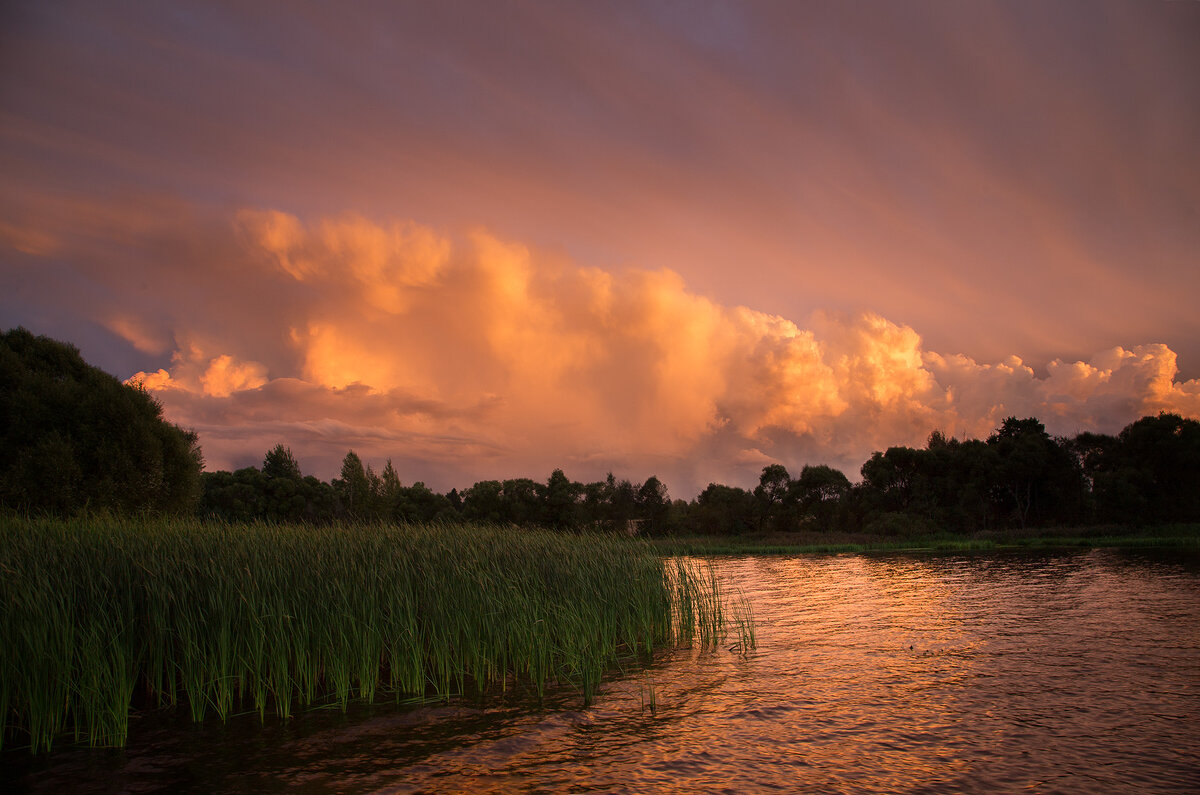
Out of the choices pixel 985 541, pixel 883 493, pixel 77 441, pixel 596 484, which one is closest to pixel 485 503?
pixel 596 484

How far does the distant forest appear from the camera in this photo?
30281 millimetres

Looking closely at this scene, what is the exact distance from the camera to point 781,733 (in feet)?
32.8

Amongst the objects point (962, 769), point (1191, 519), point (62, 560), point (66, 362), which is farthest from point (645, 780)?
point (1191, 519)

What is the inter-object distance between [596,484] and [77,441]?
2632 inches

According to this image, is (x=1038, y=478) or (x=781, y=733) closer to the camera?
(x=781, y=733)

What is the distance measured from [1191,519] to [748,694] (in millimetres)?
69286

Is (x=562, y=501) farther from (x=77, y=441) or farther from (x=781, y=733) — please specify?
(x=781, y=733)

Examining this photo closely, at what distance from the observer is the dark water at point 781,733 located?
8461 mm

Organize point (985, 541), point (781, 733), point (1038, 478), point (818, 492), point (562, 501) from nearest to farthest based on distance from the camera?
1. point (781, 733)
2. point (985, 541)
3. point (1038, 478)
4. point (818, 492)
5. point (562, 501)

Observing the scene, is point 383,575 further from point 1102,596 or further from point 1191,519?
point 1191,519

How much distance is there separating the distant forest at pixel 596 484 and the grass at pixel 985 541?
13.9 feet

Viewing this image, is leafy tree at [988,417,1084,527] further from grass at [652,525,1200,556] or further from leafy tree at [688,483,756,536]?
leafy tree at [688,483,756,536]

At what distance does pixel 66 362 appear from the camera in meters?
33.8

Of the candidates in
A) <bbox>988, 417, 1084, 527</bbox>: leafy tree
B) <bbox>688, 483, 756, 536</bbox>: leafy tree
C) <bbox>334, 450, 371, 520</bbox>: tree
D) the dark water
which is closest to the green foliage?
the dark water
